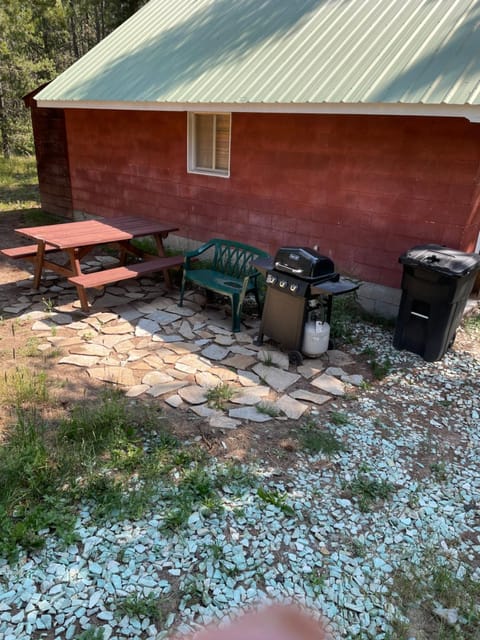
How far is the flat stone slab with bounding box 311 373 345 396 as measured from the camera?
4325 mm

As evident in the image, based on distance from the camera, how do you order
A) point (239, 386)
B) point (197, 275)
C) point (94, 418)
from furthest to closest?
point (197, 275)
point (239, 386)
point (94, 418)

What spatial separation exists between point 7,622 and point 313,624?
142cm

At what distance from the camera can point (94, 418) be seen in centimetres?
354

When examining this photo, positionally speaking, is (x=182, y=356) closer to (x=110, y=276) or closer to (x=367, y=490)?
(x=110, y=276)

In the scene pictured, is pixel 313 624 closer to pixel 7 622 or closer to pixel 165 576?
pixel 165 576

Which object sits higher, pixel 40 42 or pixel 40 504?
pixel 40 42

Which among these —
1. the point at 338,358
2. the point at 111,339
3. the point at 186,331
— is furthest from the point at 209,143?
the point at 338,358

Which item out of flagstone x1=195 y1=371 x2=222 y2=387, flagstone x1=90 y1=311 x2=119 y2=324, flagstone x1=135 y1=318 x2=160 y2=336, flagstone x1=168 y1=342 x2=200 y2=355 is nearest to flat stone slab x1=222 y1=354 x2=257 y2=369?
flagstone x1=195 y1=371 x2=222 y2=387

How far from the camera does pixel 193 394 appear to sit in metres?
4.14

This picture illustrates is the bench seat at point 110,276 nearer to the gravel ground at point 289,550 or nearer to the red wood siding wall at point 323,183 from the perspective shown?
the red wood siding wall at point 323,183

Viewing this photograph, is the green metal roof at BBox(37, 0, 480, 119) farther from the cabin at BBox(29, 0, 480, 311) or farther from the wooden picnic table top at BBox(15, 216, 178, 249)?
the wooden picnic table top at BBox(15, 216, 178, 249)

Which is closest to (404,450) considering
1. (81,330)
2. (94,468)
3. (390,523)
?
(390,523)

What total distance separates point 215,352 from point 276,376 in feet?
2.51

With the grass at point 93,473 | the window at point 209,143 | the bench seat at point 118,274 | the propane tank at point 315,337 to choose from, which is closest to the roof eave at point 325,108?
the window at point 209,143
